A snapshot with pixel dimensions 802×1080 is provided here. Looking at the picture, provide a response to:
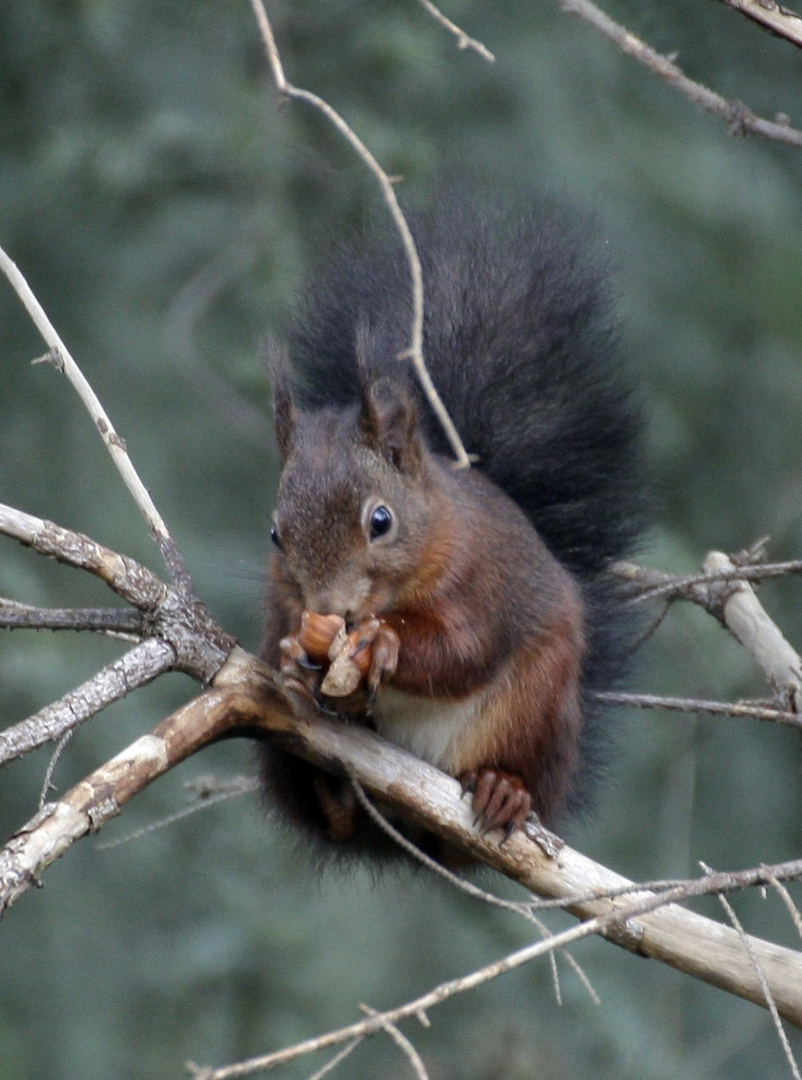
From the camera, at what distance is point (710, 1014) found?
3707 millimetres

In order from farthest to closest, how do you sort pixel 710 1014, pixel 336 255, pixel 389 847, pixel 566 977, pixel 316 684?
pixel 710 1014, pixel 566 977, pixel 336 255, pixel 389 847, pixel 316 684

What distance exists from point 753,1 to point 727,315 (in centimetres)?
229

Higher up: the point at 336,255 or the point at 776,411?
the point at 336,255

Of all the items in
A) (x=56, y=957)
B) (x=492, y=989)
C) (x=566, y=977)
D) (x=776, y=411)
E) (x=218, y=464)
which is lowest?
(x=56, y=957)

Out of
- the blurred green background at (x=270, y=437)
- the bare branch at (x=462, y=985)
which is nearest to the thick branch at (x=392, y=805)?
the bare branch at (x=462, y=985)

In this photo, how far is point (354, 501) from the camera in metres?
1.94

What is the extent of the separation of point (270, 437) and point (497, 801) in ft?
5.51

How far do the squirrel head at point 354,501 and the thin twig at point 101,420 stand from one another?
0.73ft

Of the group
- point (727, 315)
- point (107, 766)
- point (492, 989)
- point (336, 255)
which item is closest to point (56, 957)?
point (492, 989)

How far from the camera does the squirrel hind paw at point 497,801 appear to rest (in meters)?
1.82

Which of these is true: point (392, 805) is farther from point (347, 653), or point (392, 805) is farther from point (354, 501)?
point (354, 501)

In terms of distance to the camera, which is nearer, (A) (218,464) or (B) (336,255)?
(B) (336,255)

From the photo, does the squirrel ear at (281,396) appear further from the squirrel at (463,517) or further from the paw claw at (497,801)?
the paw claw at (497,801)

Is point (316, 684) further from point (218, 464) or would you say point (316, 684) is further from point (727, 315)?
point (727, 315)
